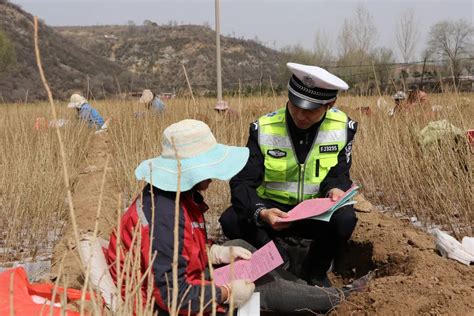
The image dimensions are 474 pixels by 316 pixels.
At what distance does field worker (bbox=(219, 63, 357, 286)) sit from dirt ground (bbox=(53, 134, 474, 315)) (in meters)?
0.30

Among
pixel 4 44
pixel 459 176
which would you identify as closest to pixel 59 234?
pixel 459 176

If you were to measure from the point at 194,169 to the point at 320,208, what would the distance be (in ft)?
2.25

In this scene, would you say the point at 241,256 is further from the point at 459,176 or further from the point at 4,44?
the point at 4,44

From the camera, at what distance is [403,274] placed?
2.53 m

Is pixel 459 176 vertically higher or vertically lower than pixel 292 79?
lower

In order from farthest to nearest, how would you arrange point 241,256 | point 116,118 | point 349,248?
1. point 116,118
2. point 349,248
3. point 241,256

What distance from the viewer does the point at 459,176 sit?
3279 millimetres

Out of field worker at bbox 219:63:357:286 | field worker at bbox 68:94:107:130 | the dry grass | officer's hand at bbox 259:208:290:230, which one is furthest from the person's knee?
field worker at bbox 68:94:107:130

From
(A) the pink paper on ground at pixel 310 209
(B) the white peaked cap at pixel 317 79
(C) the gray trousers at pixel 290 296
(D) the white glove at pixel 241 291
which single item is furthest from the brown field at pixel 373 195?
(B) the white peaked cap at pixel 317 79

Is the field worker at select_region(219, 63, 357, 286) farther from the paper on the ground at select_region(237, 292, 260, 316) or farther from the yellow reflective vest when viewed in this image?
the paper on the ground at select_region(237, 292, 260, 316)

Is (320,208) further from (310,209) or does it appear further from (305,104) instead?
(305,104)

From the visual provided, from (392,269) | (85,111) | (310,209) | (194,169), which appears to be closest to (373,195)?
(392,269)

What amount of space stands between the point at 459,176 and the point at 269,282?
152 cm

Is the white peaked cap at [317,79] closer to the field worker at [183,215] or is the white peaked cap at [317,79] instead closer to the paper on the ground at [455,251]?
the field worker at [183,215]
